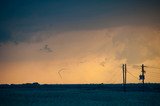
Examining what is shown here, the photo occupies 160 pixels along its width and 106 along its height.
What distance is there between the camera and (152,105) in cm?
6375

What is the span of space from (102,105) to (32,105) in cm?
1220

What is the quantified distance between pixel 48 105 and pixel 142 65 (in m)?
47.7

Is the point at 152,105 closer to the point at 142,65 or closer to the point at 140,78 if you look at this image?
the point at 142,65

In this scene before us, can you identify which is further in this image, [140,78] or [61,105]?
[140,78]

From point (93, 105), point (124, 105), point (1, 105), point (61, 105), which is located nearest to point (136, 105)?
point (124, 105)

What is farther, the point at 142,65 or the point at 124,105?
the point at 142,65

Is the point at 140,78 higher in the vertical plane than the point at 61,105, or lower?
higher

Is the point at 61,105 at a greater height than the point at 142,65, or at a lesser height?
lesser

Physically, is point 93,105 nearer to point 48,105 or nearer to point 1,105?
point 48,105

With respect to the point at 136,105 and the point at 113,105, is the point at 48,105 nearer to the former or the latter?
the point at 113,105

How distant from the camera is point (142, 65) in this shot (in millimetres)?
106062

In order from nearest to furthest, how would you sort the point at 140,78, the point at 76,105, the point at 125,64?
1. the point at 76,105
2. the point at 125,64
3. the point at 140,78

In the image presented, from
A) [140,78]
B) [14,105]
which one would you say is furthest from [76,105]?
[140,78]

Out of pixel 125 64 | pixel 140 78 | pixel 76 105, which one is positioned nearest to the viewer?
pixel 76 105
